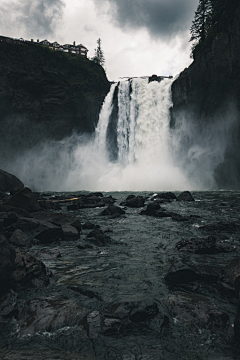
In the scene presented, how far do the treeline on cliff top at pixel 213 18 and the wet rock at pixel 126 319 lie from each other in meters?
37.2

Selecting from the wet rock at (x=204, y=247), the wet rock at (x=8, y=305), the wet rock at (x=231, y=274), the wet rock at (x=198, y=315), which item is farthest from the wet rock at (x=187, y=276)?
the wet rock at (x=8, y=305)

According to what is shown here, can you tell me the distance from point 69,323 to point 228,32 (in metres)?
37.0

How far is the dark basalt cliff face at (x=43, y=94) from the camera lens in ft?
129

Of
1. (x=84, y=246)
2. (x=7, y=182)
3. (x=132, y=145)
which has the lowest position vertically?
(x=84, y=246)

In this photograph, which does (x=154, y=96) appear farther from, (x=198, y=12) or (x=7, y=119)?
(x=7, y=119)

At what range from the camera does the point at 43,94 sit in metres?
41.6

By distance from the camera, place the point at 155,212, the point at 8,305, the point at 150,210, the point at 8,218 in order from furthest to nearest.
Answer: the point at 150,210
the point at 155,212
the point at 8,218
the point at 8,305

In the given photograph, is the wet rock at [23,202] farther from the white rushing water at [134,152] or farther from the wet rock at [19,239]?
the white rushing water at [134,152]

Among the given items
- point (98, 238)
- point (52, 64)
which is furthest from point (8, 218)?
point (52, 64)

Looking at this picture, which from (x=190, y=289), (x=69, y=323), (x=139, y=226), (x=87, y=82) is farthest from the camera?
(x=87, y=82)

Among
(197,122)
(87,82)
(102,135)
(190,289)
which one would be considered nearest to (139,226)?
(190,289)

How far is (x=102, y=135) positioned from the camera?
134 ft

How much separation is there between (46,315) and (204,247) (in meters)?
4.34

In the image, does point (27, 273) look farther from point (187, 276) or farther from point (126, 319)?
point (187, 276)
